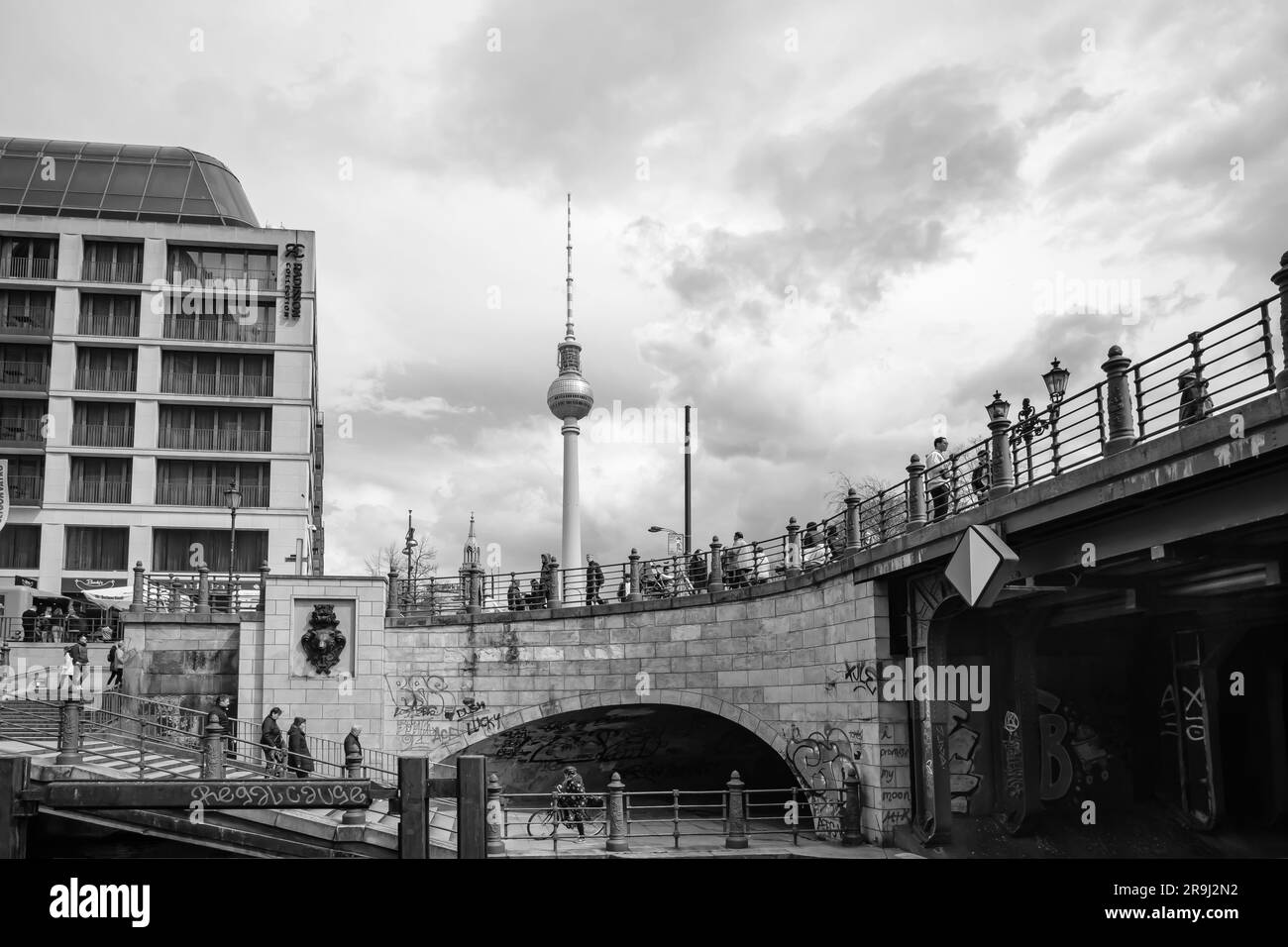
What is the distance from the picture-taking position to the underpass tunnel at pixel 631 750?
92.5 feet

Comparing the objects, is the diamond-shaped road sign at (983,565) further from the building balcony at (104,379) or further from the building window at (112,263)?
the building window at (112,263)

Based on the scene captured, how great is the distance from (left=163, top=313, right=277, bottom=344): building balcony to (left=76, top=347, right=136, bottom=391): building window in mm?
2091

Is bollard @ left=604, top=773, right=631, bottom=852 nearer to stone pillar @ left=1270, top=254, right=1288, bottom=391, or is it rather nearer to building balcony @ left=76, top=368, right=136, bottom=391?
stone pillar @ left=1270, top=254, right=1288, bottom=391

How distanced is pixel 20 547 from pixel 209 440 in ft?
29.0

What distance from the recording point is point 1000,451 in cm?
1648

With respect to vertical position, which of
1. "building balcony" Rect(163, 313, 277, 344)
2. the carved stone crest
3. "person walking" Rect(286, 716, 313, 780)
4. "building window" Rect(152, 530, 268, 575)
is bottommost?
"person walking" Rect(286, 716, 313, 780)

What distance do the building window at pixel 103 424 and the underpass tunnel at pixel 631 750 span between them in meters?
27.0

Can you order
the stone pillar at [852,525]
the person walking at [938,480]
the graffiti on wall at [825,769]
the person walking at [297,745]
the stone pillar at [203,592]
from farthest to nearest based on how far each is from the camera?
the stone pillar at [203,592], the person walking at [297,745], the stone pillar at [852,525], the graffiti on wall at [825,769], the person walking at [938,480]

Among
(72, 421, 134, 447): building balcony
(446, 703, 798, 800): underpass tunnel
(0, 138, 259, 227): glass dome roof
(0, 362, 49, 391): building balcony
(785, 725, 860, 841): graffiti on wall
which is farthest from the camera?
(0, 138, 259, 227): glass dome roof

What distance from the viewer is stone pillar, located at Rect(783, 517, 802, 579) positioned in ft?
78.9

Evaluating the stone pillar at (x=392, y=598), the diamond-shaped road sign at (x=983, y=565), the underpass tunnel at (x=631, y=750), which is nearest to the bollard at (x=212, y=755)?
the underpass tunnel at (x=631, y=750)

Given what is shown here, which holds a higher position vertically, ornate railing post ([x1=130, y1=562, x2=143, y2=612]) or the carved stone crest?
ornate railing post ([x1=130, y1=562, x2=143, y2=612])

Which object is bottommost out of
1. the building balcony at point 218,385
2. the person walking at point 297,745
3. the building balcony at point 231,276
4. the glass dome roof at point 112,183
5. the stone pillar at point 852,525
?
the person walking at point 297,745

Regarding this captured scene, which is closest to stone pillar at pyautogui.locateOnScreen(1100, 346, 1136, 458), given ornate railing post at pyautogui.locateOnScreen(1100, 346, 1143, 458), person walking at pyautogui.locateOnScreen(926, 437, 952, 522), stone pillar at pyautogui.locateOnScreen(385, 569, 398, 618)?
ornate railing post at pyautogui.locateOnScreen(1100, 346, 1143, 458)
